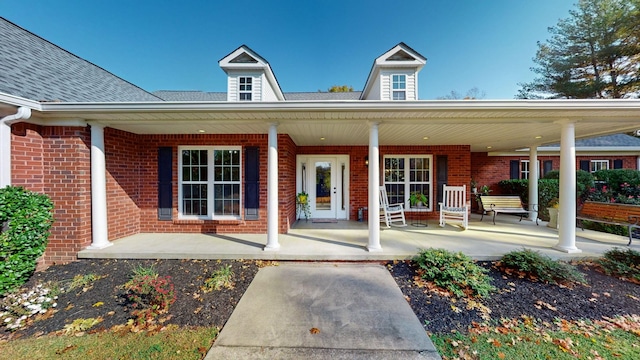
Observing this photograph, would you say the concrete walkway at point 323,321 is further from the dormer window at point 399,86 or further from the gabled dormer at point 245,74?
the dormer window at point 399,86

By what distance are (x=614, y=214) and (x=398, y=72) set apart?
20.1 feet

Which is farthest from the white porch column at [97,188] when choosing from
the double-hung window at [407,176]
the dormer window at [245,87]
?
the double-hung window at [407,176]

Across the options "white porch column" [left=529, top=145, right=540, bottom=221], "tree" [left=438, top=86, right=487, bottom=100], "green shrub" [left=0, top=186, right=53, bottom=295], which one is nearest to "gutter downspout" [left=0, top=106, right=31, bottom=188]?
"green shrub" [left=0, top=186, right=53, bottom=295]

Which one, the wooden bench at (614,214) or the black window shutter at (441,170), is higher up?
the black window shutter at (441,170)

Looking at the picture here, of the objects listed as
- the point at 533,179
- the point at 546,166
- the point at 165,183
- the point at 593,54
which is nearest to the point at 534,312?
the point at 533,179

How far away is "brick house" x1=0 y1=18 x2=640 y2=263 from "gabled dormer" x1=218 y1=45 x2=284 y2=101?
3 centimetres

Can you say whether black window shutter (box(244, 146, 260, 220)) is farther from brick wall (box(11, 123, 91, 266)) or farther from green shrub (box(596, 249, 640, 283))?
green shrub (box(596, 249, 640, 283))

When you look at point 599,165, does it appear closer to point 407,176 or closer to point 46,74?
point 407,176

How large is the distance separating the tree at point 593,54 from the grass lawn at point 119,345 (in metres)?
19.0

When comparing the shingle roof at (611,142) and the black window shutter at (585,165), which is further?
the black window shutter at (585,165)

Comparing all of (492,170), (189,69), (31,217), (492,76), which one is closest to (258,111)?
(31,217)

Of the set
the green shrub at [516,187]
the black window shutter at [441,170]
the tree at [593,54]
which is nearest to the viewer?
the black window shutter at [441,170]

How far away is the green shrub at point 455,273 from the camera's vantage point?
326 cm

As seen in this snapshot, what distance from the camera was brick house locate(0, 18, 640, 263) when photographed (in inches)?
152
